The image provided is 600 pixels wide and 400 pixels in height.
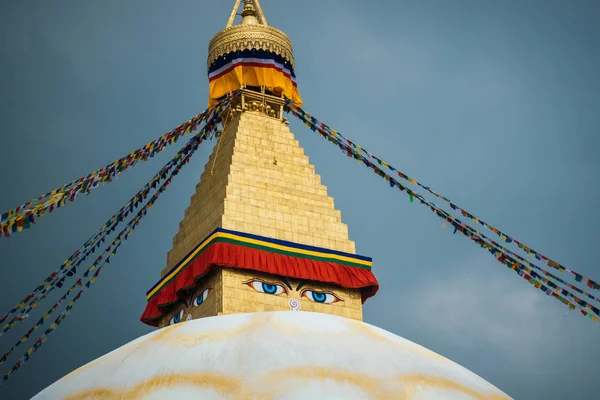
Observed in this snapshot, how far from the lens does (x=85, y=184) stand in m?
12.9

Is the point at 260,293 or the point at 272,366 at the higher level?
the point at 260,293

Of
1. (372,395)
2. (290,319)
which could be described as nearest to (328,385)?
(372,395)

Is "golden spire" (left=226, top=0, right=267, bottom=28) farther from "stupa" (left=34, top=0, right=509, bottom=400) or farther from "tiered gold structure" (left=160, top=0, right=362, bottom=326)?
"tiered gold structure" (left=160, top=0, right=362, bottom=326)

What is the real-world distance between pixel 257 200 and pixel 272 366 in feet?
27.2

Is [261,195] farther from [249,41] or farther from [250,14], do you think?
[250,14]

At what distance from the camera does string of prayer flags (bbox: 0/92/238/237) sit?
11211 mm

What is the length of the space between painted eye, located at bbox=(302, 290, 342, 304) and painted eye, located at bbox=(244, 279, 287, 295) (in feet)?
1.27

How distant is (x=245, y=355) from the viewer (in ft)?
17.4

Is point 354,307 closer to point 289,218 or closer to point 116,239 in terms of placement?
point 289,218

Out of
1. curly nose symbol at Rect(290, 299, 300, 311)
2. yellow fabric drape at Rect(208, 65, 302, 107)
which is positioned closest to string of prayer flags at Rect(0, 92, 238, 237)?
yellow fabric drape at Rect(208, 65, 302, 107)

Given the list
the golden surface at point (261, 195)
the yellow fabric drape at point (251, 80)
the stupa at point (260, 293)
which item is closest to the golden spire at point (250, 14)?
the stupa at point (260, 293)

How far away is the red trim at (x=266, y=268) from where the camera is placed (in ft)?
40.8

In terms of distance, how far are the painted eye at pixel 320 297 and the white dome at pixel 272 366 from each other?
6776 millimetres

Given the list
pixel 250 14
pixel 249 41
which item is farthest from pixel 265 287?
pixel 250 14
